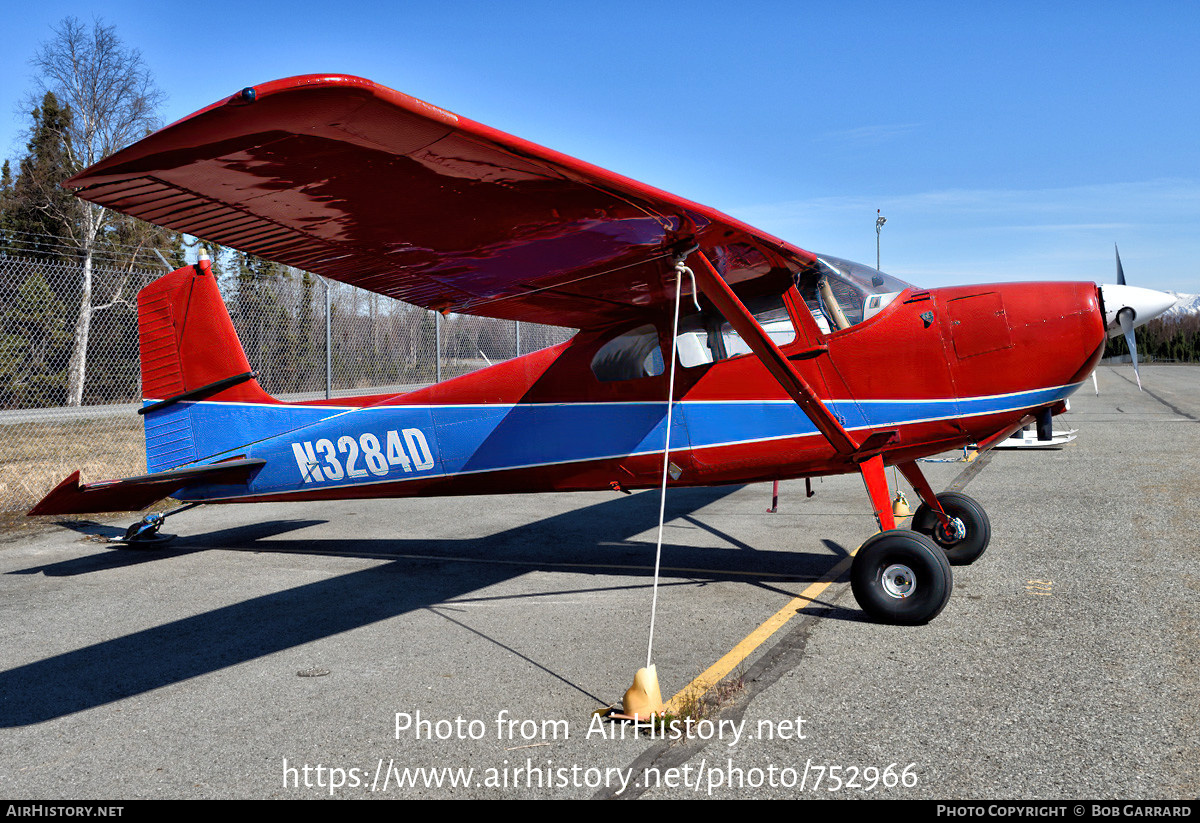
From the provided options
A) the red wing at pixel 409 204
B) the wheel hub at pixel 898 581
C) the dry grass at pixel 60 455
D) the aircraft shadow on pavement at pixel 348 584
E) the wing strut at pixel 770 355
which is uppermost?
the red wing at pixel 409 204

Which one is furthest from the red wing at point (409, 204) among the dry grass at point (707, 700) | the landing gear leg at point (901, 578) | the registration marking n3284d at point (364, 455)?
the dry grass at point (707, 700)

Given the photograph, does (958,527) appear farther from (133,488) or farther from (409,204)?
(133,488)

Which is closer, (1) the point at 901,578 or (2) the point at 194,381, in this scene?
(1) the point at 901,578

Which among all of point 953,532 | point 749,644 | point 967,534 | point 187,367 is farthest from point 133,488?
point 967,534

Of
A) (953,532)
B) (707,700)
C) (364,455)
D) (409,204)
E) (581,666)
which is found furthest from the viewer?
(364,455)

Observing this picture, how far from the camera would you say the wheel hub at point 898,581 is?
4.79 m

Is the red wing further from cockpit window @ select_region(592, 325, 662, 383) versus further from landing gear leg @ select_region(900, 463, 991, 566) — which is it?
landing gear leg @ select_region(900, 463, 991, 566)

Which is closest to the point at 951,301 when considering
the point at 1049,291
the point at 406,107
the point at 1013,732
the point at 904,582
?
the point at 1049,291

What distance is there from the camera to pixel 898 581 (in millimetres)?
4816

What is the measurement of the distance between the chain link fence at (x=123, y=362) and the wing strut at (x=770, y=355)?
638cm

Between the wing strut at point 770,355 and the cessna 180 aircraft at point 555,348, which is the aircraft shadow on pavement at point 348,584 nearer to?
the cessna 180 aircraft at point 555,348

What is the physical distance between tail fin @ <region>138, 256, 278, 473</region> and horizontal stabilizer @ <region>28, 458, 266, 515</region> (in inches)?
13.3

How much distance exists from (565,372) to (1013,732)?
380cm

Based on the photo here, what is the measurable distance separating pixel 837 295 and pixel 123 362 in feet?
50.8
